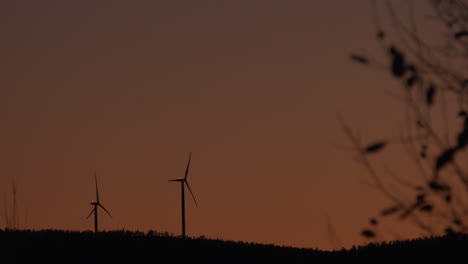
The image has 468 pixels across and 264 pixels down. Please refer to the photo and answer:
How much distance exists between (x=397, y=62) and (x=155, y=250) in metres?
43.8

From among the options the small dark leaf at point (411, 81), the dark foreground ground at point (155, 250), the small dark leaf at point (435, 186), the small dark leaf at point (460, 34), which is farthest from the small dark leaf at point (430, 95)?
the dark foreground ground at point (155, 250)

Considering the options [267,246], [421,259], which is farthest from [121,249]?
[421,259]

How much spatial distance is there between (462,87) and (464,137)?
1.88 meters

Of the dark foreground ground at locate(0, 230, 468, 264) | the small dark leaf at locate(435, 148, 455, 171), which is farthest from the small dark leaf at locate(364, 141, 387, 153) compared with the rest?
the dark foreground ground at locate(0, 230, 468, 264)

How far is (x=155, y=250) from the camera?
168 ft

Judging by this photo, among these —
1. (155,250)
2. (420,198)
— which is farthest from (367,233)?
(155,250)

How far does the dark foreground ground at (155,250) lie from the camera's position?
152 ft

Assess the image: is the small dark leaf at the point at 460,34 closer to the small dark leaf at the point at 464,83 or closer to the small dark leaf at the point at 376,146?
the small dark leaf at the point at 464,83

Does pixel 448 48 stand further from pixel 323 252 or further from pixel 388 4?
pixel 323 252

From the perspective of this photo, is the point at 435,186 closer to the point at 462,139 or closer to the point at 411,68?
the point at 462,139

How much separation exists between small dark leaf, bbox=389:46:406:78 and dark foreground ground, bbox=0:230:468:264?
35.3 m

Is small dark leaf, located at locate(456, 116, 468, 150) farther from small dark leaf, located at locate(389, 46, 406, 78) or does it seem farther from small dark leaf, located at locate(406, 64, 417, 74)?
small dark leaf, located at locate(406, 64, 417, 74)

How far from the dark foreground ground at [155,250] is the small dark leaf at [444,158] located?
3559 cm

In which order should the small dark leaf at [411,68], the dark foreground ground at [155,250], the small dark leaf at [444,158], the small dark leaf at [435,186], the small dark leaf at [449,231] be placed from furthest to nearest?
the dark foreground ground at [155,250], the small dark leaf at [449,231], the small dark leaf at [411,68], the small dark leaf at [435,186], the small dark leaf at [444,158]
